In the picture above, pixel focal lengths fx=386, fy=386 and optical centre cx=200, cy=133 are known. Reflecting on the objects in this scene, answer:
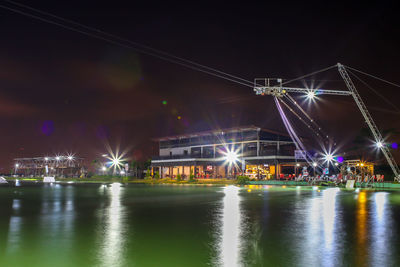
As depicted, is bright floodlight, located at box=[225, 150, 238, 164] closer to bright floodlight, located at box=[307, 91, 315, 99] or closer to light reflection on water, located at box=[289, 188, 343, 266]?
bright floodlight, located at box=[307, 91, 315, 99]

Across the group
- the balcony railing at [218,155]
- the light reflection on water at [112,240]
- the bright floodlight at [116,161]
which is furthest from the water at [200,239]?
the bright floodlight at [116,161]

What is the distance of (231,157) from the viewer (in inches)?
2916

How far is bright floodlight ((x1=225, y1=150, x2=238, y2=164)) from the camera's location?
73.6 meters

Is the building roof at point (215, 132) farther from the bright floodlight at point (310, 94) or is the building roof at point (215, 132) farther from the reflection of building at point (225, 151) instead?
the bright floodlight at point (310, 94)

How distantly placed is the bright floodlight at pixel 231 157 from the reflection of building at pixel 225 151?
0.71 meters

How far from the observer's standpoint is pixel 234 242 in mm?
9531

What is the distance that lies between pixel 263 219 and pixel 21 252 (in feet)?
27.3

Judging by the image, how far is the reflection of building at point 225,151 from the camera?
6731 cm

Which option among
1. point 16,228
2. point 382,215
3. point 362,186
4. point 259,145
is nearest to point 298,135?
point 259,145

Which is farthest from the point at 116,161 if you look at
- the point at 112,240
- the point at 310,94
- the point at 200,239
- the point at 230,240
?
the point at 230,240

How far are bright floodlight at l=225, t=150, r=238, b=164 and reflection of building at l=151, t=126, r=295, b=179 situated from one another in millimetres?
712

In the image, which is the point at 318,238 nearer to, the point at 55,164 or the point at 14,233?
the point at 14,233

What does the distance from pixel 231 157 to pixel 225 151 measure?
11.9ft

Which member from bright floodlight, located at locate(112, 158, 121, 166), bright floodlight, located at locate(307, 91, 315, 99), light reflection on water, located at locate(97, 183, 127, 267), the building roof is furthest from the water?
bright floodlight, located at locate(112, 158, 121, 166)
